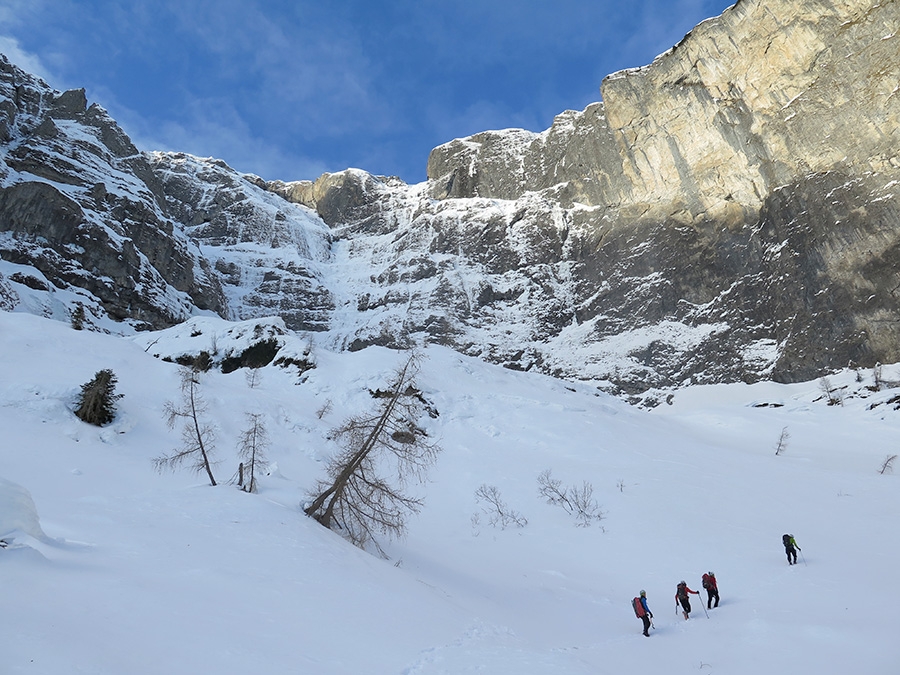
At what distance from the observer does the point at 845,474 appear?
2352cm

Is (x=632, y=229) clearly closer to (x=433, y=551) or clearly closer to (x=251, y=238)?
(x=433, y=551)

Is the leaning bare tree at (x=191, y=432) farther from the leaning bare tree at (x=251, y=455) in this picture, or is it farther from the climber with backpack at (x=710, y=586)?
the climber with backpack at (x=710, y=586)

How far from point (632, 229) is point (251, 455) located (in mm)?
81478

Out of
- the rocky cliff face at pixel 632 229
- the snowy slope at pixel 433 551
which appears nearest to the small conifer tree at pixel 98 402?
the snowy slope at pixel 433 551

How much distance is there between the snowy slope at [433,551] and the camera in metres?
6.05

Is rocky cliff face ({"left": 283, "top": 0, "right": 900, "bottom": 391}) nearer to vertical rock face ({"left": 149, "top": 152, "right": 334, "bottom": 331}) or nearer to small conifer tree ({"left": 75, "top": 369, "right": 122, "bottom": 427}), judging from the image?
vertical rock face ({"left": 149, "top": 152, "right": 334, "bottom": 331})

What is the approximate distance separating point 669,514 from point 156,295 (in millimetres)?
81832

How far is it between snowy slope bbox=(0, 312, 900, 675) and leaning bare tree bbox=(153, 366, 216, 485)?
632mm

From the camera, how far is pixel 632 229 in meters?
89.4

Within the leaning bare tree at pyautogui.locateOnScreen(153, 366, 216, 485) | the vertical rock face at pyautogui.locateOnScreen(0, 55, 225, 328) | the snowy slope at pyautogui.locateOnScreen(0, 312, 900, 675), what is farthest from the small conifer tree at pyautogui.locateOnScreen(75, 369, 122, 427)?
the vertical rock face at pyautogui.locateOnScreen(0, 55, 225, 328)

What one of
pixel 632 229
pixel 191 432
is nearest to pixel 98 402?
pixel 191 432

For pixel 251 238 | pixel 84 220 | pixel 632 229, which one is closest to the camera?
pixel 84 220

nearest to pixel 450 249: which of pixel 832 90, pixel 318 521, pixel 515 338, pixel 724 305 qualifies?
pixel 515 338

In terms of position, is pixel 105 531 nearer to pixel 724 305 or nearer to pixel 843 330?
pixel 843 330
